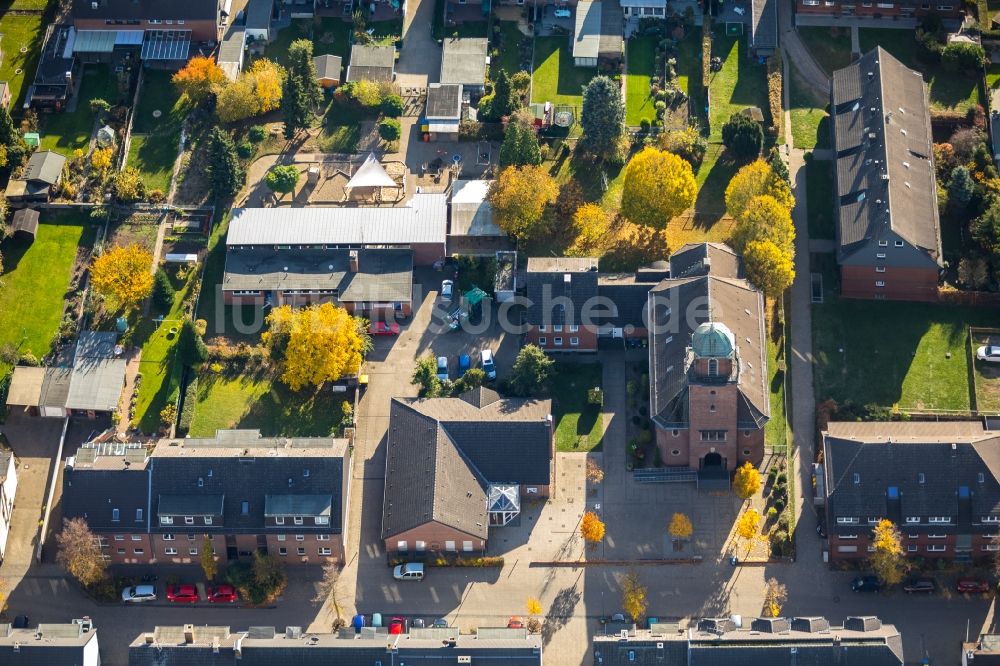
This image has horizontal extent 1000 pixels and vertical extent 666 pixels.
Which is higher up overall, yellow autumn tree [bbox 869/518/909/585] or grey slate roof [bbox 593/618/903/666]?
yellow autumn tree [bbox 869/518/909/585]

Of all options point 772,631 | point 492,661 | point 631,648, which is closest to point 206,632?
point 492,661

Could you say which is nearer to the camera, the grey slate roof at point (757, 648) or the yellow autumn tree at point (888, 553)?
the grey slate roof at point (757, 648)

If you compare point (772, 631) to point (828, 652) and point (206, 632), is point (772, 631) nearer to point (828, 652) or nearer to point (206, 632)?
point (828, 652)

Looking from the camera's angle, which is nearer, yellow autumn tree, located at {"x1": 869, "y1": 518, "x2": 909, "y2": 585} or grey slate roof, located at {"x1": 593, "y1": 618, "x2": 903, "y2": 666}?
grey slate roof, located at {"x1": 593, "y1": 618, "x2": 903, "y2": 666}

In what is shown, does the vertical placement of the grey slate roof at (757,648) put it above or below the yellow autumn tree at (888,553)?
below

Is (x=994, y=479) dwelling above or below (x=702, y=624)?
above
